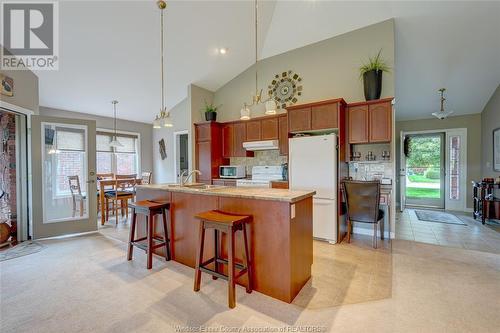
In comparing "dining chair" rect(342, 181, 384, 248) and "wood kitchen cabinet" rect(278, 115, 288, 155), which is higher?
"wood kitchen cabinet" rect(278, 115, 288, 155)

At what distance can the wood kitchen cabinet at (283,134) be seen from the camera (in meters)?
4.35

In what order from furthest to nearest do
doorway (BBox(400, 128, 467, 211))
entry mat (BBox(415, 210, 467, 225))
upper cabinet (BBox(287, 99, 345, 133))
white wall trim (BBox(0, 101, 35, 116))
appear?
1. doorway (BBox(400, 128, 467, 211))
2. entry mat (BBox(415, 210, 467, 225))
3. upper cabinet (BBox(287, 99, 345, 133))
4. white wall trim (BBox(0, 101, 35, 116))

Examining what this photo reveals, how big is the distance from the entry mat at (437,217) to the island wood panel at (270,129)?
11.8 ft

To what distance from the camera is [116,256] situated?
304cm

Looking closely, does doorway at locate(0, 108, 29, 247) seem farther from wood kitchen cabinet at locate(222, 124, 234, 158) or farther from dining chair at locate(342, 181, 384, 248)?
dining chair at locate(342, 181, 384, 248)

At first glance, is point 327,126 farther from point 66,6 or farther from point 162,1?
point 66,6

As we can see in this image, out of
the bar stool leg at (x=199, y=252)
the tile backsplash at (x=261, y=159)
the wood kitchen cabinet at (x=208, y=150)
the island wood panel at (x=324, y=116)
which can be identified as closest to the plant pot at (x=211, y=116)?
the wood kitchen cabinet at (x=208, y=150)

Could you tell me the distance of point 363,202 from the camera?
3.36 meters

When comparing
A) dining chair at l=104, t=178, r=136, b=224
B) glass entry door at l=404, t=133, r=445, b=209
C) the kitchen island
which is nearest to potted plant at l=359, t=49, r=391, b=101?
the kitchen island

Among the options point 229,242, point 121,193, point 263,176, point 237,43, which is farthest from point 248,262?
point 237,43

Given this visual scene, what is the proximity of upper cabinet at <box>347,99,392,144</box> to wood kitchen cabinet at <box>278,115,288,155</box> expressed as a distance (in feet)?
3.68

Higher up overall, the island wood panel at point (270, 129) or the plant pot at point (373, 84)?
the plant pot at point (373, 84)

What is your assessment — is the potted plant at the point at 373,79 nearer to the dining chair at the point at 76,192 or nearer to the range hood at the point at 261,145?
the range hood at the point at 261,145

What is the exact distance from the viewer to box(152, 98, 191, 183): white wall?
20.4 ft
